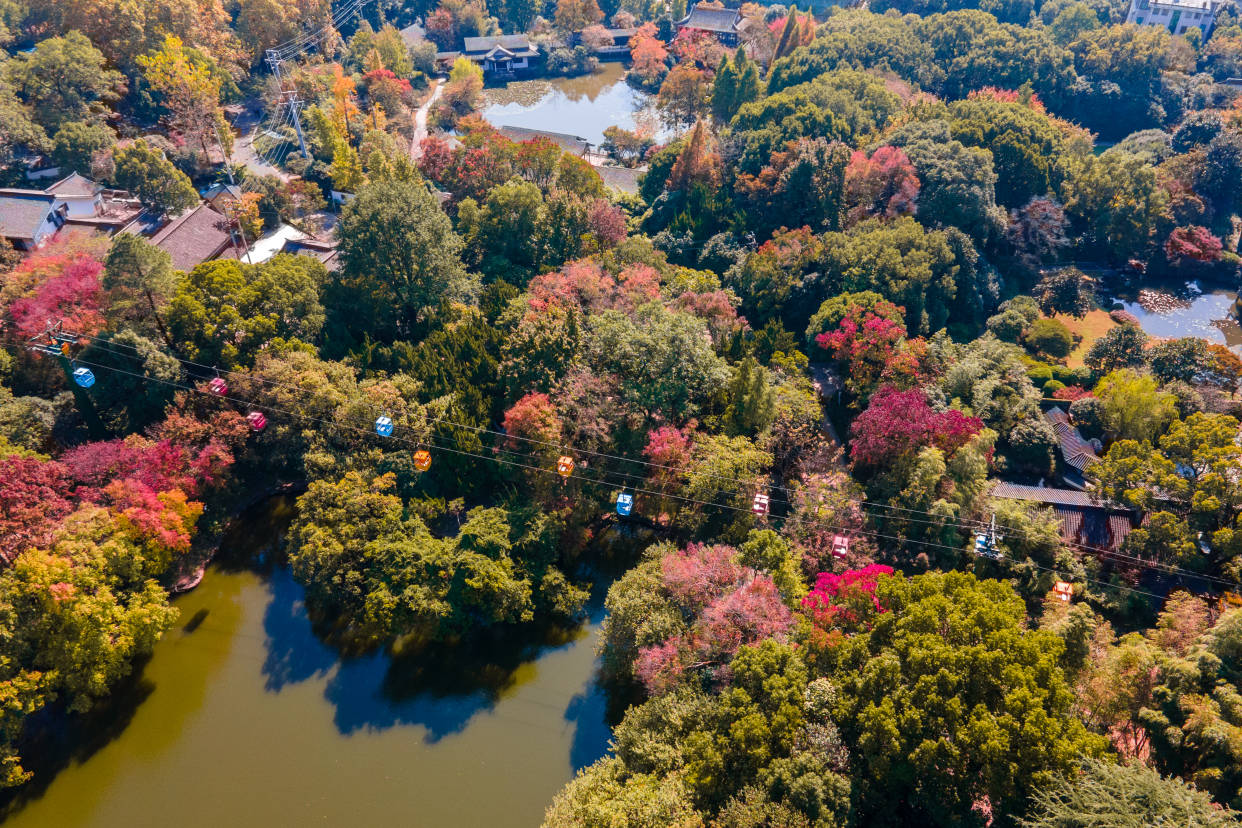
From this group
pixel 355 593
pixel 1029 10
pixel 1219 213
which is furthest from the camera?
pixel 1029 10

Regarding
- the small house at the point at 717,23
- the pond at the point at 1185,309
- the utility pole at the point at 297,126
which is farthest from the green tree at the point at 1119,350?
the small house at the point at 717,23

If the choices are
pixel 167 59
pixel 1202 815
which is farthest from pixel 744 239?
pixel 167 59

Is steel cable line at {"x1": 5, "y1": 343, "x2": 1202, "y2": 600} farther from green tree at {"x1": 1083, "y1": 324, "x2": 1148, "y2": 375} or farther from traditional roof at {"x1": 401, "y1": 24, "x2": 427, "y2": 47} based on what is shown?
traditional roof at {"x1": 401, "y1": 24, "x2": 427, "y2": 47}

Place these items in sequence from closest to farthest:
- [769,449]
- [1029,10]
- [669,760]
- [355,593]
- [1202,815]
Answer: [1202,815] → [669,760] → [355,593] → [769,449] → [1029,10]

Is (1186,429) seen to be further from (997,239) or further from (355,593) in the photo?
(355,593)

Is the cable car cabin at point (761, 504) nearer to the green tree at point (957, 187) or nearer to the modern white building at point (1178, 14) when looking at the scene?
the green tree at point (957, 187)

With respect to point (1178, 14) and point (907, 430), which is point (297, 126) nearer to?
point (907, 430)

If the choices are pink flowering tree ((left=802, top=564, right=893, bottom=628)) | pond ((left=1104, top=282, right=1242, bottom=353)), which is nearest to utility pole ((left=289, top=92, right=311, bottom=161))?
pink flowering tree ((left=802, top=564, right=893, bottom=628))
